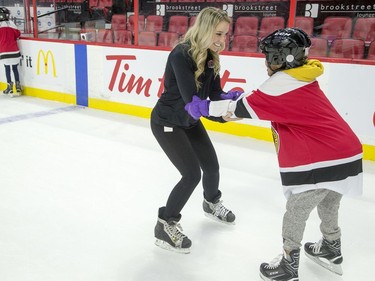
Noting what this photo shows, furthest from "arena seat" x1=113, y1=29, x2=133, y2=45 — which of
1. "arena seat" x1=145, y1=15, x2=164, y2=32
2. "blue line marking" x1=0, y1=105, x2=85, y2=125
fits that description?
"blue line marking" x1=0, y1=105, x2=85, y2=125

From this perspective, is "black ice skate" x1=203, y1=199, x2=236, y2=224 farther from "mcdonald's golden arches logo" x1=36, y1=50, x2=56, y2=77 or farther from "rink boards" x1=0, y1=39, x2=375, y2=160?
"mcdonald's golden arches logo" x1=36, y1=50, x2=56, y2=77

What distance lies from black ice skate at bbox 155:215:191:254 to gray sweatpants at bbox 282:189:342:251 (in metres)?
0.51

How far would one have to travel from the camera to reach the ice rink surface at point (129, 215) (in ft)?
5.81

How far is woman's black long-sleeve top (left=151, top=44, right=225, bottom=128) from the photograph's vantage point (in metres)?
1.67

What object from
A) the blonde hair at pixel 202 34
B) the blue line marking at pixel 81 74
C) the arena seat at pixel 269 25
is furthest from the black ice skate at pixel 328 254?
the blue line marking at pixel 81 74

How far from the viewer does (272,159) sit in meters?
3.40

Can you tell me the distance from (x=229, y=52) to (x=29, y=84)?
3.55 m

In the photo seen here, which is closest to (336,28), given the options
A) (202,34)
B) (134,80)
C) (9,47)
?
(134,80)

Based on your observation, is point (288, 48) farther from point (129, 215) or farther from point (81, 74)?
point (81, 74)

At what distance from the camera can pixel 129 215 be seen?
90.0 inches

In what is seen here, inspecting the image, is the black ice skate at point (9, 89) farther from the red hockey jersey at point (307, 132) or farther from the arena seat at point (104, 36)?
the red hockey jersey at point (307, 132)

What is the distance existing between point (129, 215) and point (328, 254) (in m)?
1.09

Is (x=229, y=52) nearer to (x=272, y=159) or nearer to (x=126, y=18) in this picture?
(x=272, y=159)

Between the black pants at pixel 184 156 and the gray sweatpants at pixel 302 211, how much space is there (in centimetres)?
46
